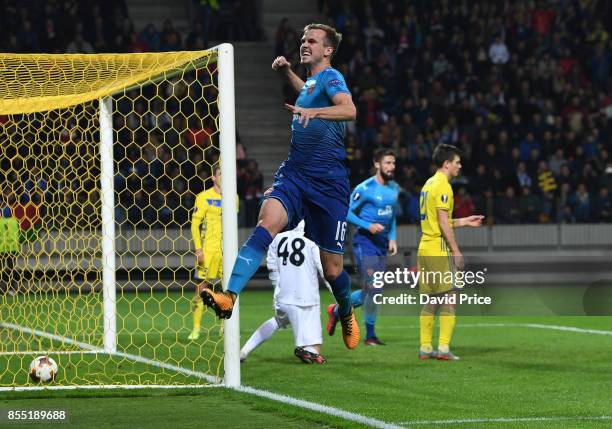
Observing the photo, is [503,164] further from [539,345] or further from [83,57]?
[83,57]

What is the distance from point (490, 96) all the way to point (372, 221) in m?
14.2

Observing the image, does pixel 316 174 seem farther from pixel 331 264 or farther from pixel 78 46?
pixel 78 46

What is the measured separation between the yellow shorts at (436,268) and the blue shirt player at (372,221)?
150cm

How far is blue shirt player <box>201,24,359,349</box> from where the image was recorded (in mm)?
7480

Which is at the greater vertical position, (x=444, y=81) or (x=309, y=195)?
(x=444, y=81)

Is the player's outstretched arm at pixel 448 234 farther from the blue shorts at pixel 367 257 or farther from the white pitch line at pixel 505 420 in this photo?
the white pitch line at pixel 505 420

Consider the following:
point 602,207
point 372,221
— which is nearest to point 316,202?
point 372,221

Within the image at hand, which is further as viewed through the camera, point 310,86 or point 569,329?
point 569,329

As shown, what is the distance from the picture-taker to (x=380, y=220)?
516 inches

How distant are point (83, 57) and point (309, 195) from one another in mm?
2738

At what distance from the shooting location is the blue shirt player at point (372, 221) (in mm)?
12906

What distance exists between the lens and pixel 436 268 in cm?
1116

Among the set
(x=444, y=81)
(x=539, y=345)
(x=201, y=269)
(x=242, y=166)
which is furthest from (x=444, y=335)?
(x=444, y=81)

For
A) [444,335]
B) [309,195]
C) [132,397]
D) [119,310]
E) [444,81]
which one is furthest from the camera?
[444,81]
